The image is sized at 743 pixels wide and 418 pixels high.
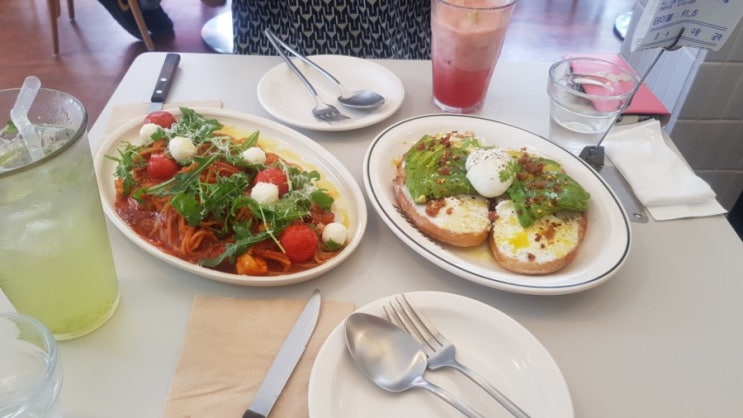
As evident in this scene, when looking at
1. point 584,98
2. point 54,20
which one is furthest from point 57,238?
point 54,20

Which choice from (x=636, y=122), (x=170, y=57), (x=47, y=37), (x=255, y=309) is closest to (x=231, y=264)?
(x=255, y=309)

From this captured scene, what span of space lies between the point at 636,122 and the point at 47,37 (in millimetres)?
3805

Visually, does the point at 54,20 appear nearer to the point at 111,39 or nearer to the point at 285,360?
the point at 111,39

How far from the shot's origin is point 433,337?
855 mm

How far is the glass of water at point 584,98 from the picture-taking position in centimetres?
128

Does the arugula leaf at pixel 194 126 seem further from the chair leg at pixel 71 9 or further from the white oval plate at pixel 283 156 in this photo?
the chair leg at pixel 71 9

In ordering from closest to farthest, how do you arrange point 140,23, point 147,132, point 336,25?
point 147,132 → point 336,25 → point 140,23

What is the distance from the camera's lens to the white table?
2.68 ft

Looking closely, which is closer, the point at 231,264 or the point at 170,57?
the point at 231,264

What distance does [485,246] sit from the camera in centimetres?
109

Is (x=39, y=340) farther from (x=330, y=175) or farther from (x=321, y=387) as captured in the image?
(x=330, y=175)

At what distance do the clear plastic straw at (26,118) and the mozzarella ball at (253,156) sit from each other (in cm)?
44

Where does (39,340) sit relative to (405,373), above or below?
above

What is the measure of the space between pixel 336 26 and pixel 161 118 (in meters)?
0.91
